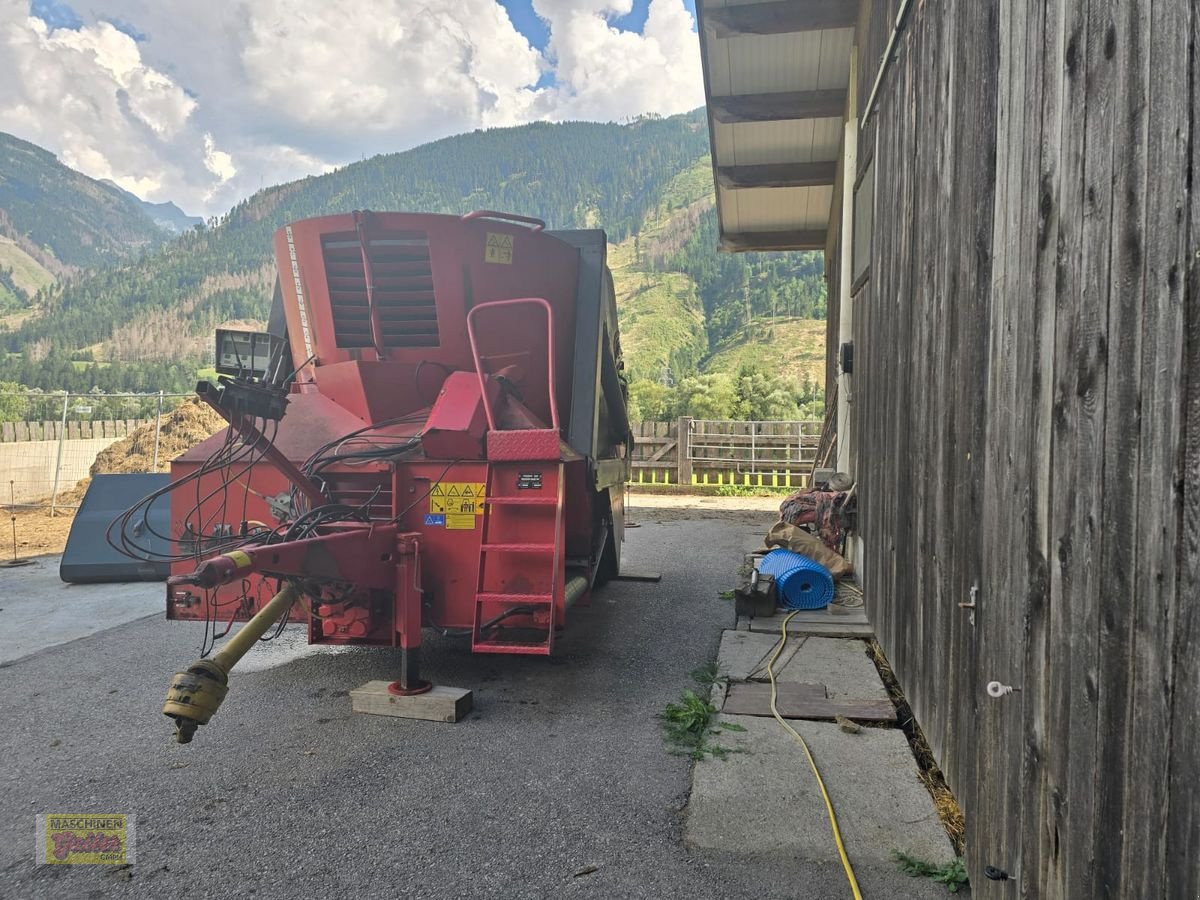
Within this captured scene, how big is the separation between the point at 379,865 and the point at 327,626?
71.4 inches

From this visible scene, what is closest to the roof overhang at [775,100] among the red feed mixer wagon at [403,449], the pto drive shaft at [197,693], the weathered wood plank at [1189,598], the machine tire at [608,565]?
the red feed mixer wagon at [403,449]

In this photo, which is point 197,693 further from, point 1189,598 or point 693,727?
point 1189,598

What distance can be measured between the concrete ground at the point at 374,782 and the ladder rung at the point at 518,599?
0.56 metres

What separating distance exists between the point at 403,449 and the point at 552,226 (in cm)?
11583

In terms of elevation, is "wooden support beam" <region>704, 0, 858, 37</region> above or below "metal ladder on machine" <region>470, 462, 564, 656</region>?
above

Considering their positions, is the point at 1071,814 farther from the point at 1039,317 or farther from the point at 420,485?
the point at 420,485

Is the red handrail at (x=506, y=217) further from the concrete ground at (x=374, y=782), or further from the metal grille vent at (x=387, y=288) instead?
the concrete ground at (x=374, y=782)

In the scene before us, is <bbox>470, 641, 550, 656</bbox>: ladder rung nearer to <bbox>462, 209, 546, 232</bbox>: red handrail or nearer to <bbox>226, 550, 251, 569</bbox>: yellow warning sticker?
<bbox>226, 550, 251, 569</bbox>: yellow warning sticker

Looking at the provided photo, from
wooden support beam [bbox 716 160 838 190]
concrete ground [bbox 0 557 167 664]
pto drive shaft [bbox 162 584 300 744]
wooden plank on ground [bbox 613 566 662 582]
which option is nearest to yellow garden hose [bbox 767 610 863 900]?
Result: wooden plank on ground [bbox 613 566 662 582]

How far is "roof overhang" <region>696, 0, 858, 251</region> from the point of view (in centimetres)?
691

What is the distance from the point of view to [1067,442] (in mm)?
1599

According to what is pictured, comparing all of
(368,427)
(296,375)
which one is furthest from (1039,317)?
(296,375)

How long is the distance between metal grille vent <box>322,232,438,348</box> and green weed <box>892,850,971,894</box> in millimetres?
3419

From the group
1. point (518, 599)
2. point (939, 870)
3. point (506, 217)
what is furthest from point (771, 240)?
point (939, 870)
